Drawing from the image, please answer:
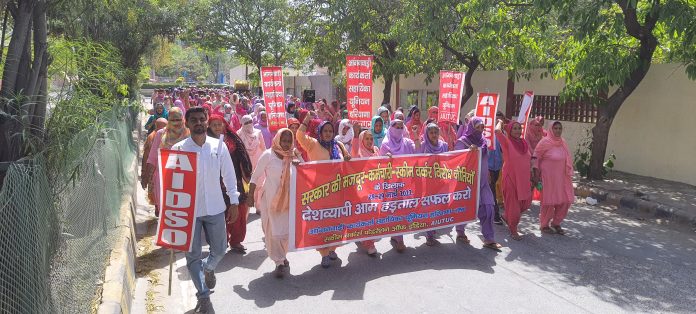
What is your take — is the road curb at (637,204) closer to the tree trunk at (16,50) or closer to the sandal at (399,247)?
the sandal at (399,247)

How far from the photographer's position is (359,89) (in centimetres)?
928

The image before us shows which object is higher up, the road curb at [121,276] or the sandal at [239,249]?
the road curb at [121,276]

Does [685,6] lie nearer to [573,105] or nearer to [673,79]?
[673,79]

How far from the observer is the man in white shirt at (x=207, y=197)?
170 inches

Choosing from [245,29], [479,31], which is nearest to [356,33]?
[479,31]

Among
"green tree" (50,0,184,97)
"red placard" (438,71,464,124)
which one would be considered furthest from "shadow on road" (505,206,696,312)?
"green tree" (50,0,184,97)

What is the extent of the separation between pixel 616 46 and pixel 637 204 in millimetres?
2772

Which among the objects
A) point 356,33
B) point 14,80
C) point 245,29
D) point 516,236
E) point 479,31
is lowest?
point 516,236

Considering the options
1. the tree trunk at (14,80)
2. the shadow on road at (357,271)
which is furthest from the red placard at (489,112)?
the tree trunk at (14,80)

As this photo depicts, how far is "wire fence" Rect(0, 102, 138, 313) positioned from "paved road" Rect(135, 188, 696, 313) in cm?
91

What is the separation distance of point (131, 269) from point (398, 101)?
17514mm

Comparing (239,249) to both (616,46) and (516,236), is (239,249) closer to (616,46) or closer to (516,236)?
(516,236)

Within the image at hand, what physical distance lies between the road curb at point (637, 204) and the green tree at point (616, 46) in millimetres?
923

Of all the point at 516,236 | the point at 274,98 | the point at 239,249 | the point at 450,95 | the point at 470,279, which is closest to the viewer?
the point at 470,279
